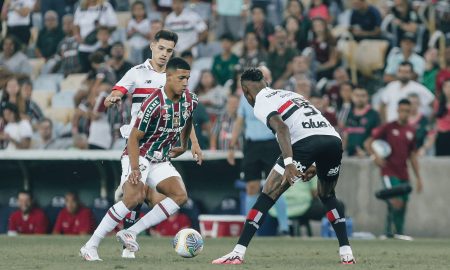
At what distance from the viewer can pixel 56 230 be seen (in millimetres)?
19531

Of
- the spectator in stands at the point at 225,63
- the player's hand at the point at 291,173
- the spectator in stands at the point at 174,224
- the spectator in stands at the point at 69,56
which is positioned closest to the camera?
the player's hand at the point at 291,173

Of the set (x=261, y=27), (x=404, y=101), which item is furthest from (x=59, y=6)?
(x=404, y=101)

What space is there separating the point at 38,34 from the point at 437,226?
32.2 ft

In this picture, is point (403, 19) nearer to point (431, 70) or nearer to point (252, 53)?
point (431, 70)

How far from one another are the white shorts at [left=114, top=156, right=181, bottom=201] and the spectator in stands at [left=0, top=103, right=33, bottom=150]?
8536 mm

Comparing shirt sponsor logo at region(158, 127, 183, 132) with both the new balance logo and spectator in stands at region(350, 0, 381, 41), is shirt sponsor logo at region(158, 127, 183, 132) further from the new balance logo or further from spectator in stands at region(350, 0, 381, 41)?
spectator in stands at region(350, 0, 381, 41)

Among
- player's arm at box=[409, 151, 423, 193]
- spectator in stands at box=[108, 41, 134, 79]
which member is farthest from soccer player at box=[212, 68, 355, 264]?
spectator in stands at box=[108, 41, 134, 79]

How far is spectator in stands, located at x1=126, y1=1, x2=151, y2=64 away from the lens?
23125 millimetres

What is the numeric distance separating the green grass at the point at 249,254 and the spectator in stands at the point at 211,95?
12.8ft

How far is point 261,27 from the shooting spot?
71.9 feet

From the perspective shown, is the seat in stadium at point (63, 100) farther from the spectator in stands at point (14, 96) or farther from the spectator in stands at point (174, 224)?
the spectator in stands at point (174, 224)

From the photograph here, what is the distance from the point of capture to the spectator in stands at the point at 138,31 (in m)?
23.1

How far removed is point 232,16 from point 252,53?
2652 millimetres

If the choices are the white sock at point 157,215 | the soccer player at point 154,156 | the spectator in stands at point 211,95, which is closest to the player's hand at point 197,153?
the soccer player at point 154,156
